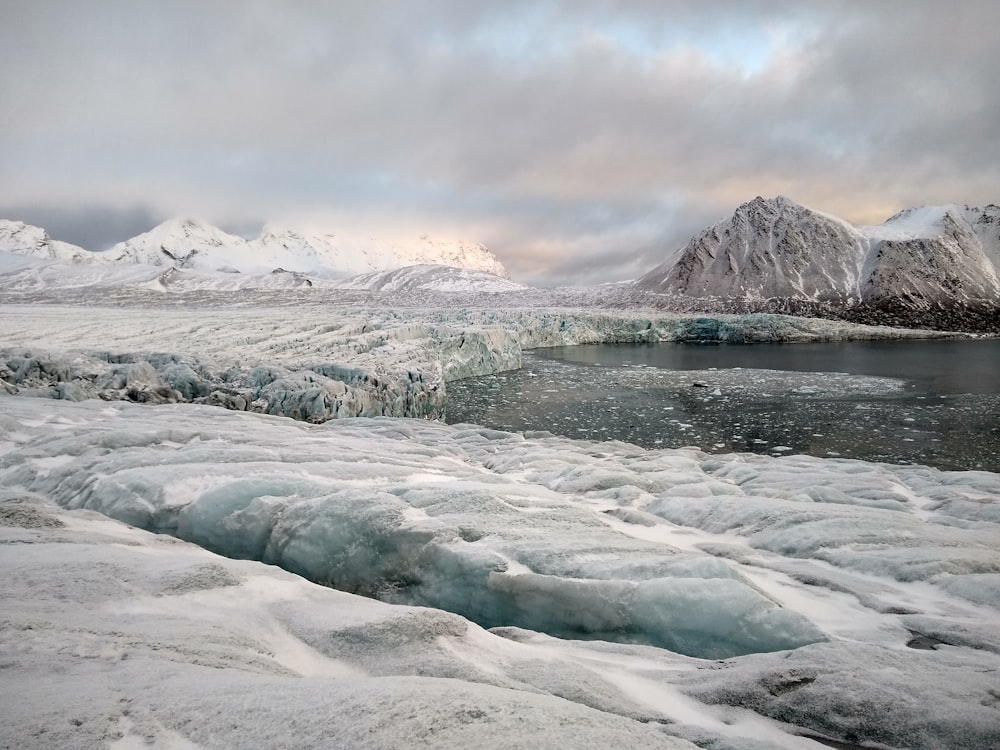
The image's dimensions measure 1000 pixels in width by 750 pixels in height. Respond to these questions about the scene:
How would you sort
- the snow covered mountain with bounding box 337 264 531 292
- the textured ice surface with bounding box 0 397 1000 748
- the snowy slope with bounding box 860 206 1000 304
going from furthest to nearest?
the snow covered mountain with bounding box 337 264 531 292 → the snowy slope with bounding box 860 206 1000 304 → the textured ice surface with bounding box 0 397 1000 748

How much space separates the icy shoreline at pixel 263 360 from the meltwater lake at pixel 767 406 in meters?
2.53

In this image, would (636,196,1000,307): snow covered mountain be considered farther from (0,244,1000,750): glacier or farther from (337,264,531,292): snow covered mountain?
(0,244,1000,750): glacier

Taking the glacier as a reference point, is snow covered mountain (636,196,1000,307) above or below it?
above

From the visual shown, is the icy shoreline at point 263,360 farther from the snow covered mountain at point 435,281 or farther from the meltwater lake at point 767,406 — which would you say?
the snow covered mountain at point 435,281

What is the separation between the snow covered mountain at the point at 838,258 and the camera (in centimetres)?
11856

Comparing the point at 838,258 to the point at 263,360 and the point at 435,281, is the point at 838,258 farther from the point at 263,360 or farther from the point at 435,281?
the point at 263,360

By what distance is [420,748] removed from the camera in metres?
2.22

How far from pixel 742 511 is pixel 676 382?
80.0 ft

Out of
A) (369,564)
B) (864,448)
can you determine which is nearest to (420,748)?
(369,564)

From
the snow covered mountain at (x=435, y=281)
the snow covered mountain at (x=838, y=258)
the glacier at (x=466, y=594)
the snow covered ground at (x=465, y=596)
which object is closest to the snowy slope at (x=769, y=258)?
the snow covered mountain at (x=838, y=258)

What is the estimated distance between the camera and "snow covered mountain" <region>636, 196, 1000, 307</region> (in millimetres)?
118562

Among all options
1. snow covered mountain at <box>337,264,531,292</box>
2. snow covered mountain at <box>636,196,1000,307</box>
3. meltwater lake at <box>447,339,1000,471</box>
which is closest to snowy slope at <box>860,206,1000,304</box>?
snow covered mountain at <box>636,196,1000,307</box>

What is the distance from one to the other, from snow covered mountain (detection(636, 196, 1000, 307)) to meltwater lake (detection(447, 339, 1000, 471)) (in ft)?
308

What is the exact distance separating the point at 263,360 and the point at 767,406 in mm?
22021
